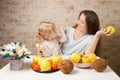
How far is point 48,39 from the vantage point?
2.01 meters

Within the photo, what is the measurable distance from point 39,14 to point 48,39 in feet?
3.06

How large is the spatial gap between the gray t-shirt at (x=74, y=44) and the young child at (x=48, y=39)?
159 mm

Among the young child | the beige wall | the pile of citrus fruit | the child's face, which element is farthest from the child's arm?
the pile of citrus fruit

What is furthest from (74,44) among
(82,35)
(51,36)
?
(51,36)

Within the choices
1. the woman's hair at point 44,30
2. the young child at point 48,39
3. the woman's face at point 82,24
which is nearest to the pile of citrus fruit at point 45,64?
the young child at point 48,39

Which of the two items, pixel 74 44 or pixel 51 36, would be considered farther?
pixel 74 44

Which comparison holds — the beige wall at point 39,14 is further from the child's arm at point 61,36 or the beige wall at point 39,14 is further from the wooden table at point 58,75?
the wooden table at point 58,75

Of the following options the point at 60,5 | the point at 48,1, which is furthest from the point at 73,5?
the point at 48,1

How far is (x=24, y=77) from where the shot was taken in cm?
130

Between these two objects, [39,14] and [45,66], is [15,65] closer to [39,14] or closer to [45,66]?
[45,66]

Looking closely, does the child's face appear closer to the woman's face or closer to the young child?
the young child

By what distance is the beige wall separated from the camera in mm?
2814

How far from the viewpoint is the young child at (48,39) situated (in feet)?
6.27

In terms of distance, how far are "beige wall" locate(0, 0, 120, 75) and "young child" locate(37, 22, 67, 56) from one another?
730mm
